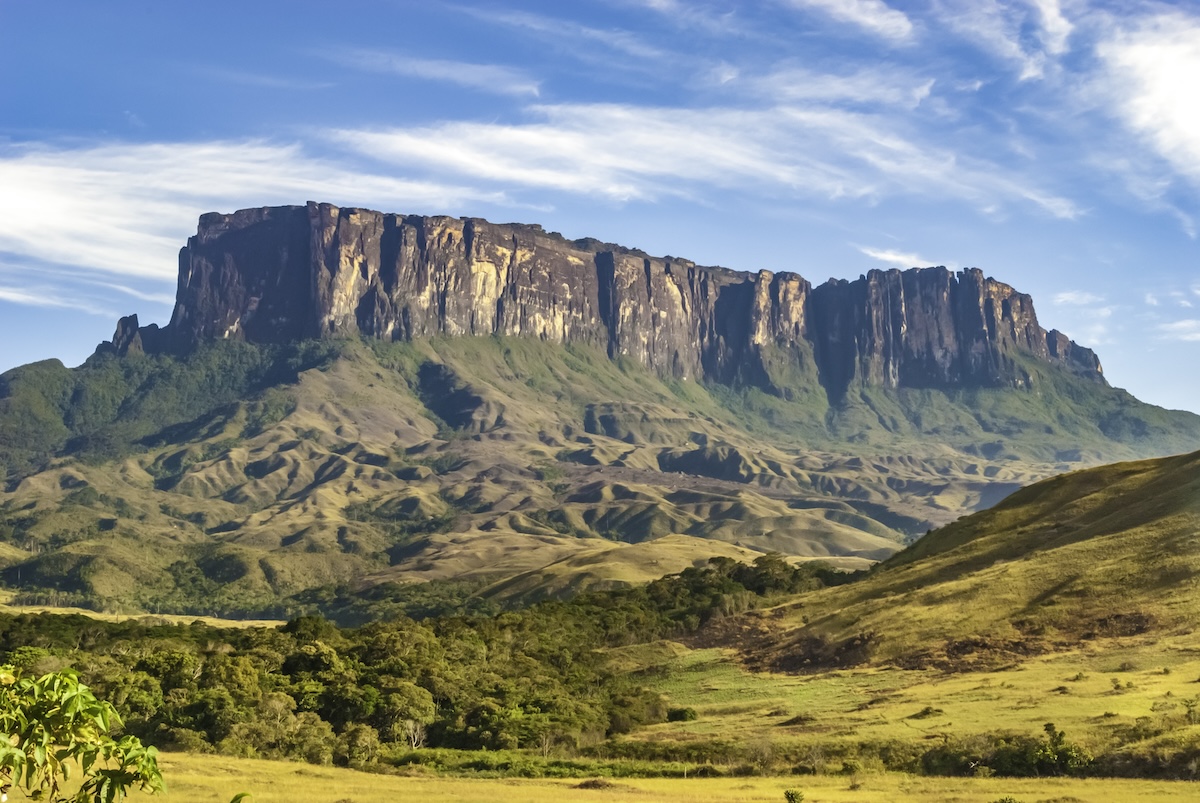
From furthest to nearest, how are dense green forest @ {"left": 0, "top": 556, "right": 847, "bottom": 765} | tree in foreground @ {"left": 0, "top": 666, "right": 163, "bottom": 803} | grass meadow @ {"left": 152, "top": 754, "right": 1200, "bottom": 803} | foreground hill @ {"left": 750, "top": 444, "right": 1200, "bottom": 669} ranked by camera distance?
foreground hill @ {"left": 750, "top": 444, "right": 1200, "bottom": 669}
dense green forest @ {"left": 0, "top": 556, "right": 847, "bottom": 765}
grass meadow @ {"left": 152, "top": 754, "right": 1200, "bottom": 803}
tree in foreground @ {"left": 0, "top": 666, "right": 163, "bottom": 803}

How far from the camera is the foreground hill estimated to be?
9081cm

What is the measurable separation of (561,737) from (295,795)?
30.5 m

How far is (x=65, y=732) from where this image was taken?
14.9 m

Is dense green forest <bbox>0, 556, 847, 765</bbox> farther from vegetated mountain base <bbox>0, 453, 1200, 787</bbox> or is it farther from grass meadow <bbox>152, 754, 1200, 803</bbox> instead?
grass meadow <bbox>152, 754, 1200, 803</bbox>

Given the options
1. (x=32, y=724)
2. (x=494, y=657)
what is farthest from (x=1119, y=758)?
(x=494, y=657)

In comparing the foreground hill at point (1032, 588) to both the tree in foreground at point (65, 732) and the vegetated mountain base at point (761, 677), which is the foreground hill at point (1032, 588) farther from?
the tree in foreground at point (65, 732)

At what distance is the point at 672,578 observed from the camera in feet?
536

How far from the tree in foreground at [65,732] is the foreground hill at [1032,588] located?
80.8 m

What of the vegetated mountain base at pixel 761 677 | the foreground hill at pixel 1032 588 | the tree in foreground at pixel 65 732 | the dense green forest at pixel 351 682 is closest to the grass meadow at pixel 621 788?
the vegetated mountain base at pixel 761 677

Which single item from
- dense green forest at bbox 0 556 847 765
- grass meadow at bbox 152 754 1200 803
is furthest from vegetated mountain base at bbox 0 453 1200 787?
grass meadow at bbox 152 754 1200 803

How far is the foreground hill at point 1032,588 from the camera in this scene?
90.8 m

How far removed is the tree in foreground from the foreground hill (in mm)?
80769

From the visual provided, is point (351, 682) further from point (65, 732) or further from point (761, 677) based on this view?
point (65, 732)

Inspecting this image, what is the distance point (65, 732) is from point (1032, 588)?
312 ft
